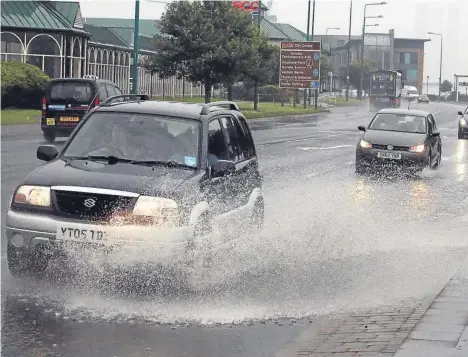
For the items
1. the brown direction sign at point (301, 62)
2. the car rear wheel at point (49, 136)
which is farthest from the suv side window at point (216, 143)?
the brown direction sign at point (301, 62)

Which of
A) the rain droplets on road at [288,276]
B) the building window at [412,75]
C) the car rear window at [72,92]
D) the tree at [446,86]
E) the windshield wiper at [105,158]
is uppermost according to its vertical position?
the building window at [412,75]

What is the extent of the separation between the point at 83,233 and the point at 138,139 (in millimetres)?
1467

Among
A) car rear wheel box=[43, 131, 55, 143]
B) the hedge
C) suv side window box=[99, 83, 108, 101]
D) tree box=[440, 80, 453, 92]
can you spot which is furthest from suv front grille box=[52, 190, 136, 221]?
tree box=[440, 80, 453, 92]

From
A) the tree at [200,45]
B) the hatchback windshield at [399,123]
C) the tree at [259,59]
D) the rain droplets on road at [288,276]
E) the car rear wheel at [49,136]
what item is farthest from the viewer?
the tree at [259,59]

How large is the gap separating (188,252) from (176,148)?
1.33 metres

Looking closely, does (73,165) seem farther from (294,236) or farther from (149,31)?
(149,31)

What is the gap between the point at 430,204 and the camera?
15.2 meters

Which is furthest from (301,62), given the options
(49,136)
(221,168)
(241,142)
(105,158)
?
(105,158)

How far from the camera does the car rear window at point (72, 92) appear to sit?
82.1 ft

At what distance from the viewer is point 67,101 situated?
2512 cm

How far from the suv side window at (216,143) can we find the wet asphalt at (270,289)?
83 centimetres

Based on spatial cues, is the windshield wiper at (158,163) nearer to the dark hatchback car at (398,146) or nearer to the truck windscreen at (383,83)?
the dark hatchback car at (398,146)

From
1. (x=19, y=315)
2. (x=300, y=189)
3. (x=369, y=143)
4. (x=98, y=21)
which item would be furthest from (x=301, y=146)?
(x=98, y=21)

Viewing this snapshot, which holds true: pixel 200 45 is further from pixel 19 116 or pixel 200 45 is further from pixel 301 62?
pixel 301 62
